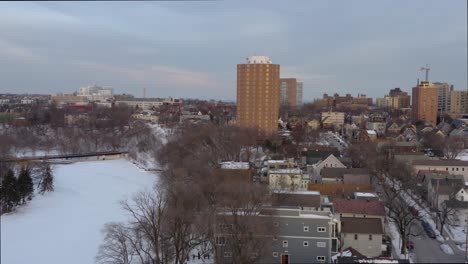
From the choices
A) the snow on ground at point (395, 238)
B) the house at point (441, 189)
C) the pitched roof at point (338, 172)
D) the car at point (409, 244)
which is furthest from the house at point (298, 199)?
the pitched roof at point (338, 172)

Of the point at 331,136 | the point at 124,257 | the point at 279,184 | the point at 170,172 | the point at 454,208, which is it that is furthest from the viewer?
the point at 331,136

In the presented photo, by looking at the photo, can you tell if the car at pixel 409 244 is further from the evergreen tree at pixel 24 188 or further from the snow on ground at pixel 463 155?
the snow on ground at pixel 463 155

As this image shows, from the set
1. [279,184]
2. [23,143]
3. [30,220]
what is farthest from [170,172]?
[23,143]

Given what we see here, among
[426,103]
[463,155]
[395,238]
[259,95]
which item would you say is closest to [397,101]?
[426,103]

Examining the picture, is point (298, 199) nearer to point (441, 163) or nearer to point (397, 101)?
point (441, 163)

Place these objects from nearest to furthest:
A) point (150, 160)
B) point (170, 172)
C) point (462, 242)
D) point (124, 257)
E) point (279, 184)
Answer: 1. point (124, 257)
2. point (462, 242)
3. point (279, 184)
4. point (170, 172)
5. point (150, 160)

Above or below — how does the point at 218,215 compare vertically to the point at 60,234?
above

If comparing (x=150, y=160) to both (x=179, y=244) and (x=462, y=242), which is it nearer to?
(x=179, y=244)

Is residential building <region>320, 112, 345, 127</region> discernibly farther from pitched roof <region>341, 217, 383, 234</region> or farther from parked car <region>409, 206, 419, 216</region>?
pitched roof <region>341, 217, 383, 234</region>
